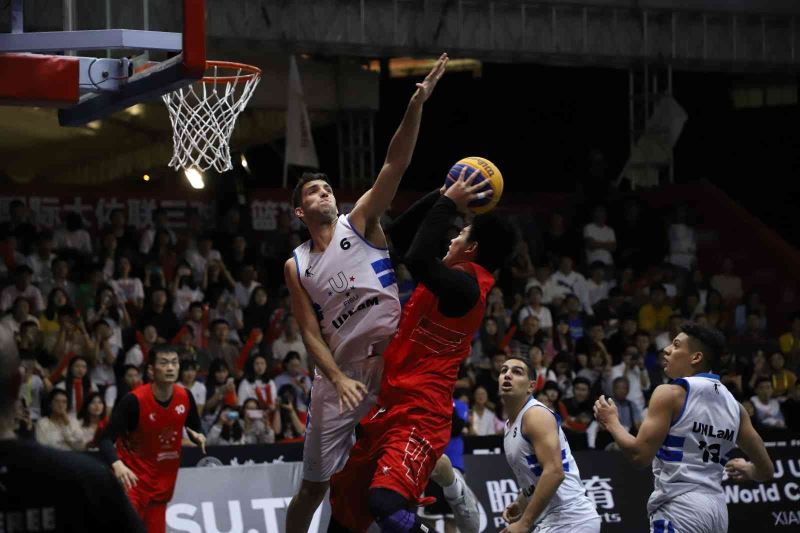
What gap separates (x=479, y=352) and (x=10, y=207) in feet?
20.7

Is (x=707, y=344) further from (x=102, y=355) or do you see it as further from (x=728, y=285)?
(x=728, y=285)

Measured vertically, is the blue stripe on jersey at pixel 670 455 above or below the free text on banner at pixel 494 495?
above

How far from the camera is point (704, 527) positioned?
7289 millimetres

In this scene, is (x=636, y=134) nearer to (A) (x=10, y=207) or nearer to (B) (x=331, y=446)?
(A) (x=10, y=207)

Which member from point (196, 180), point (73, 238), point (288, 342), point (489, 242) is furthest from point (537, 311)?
point (489, 242)

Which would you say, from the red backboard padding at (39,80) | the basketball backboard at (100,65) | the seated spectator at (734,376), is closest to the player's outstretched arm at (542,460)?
the basketball backboard at (100,65)

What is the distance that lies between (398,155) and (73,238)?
988 centimetres

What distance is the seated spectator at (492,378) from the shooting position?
49.5 feet

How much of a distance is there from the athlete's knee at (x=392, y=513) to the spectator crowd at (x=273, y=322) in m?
6.31

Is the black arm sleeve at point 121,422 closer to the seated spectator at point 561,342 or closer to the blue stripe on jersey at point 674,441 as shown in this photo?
the blue stripe on jersey at point 674,441

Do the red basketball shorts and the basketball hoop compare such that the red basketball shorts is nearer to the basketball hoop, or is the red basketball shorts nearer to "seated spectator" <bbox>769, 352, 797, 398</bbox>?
the basketball hoop

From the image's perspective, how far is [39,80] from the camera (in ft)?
25.6

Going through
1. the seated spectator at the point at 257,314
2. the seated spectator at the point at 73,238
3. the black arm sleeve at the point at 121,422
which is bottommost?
the black arm sleeve at the point at 121,422

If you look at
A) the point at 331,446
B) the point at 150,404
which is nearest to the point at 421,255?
the point at 331,446
